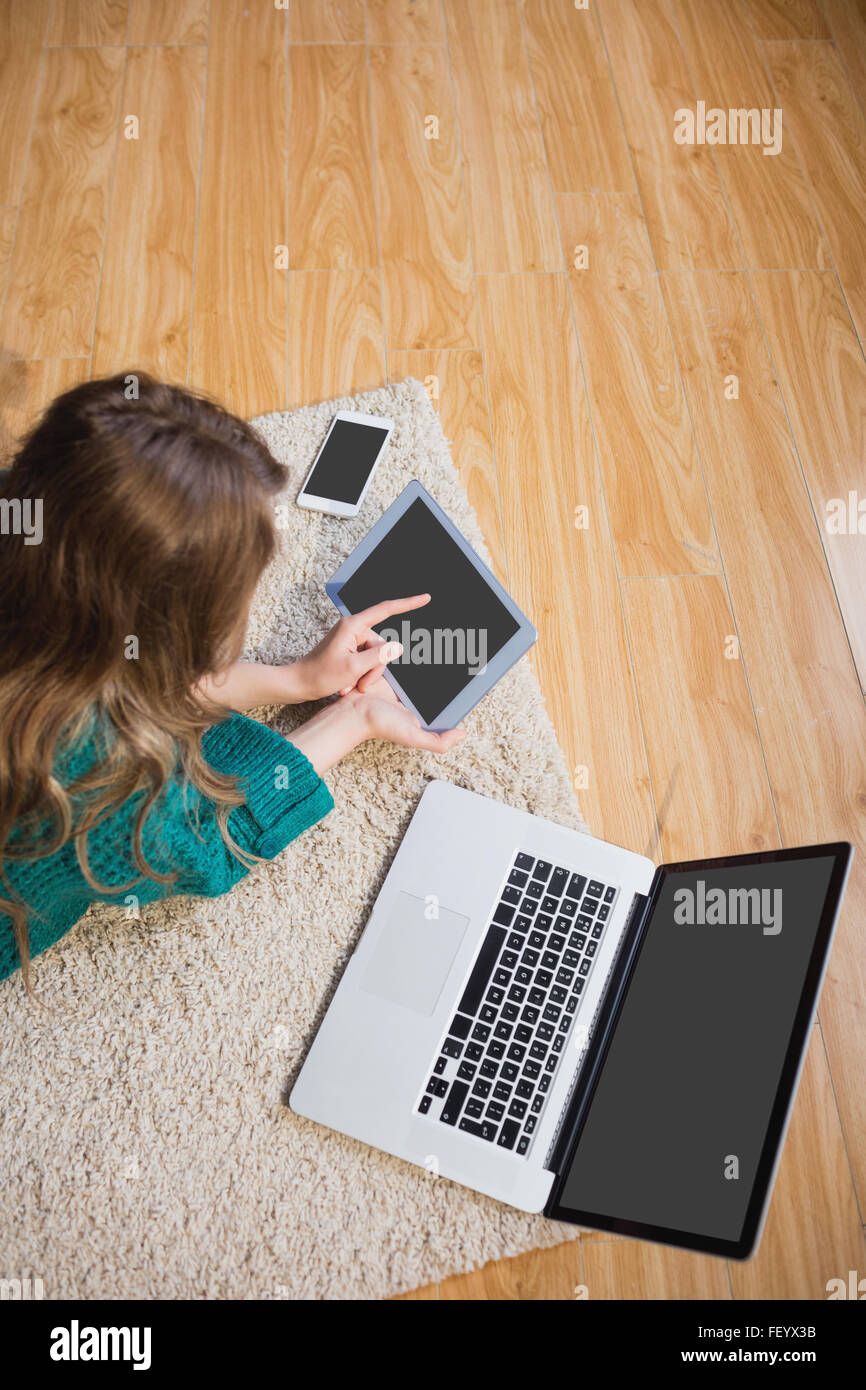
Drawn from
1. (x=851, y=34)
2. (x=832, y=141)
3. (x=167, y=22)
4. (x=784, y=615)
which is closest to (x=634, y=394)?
(x=784, y=615)

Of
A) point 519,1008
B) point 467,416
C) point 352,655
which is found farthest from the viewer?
point 467,416

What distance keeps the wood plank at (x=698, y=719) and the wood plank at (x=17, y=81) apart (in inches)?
50.7

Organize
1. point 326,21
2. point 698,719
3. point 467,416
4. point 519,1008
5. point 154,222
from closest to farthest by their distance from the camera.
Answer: point 519,1008 → point 698,719 → point 467,416 → point 154,222 → point 326,21

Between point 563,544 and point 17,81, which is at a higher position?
point 17,81

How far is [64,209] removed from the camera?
158cm

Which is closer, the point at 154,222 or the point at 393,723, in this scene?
the point at 393,723

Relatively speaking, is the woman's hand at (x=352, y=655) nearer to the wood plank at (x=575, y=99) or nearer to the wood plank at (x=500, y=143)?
the wood plank at (x=500, y=143)

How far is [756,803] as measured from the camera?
1257 millimetres

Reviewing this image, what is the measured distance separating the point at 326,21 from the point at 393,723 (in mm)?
1397

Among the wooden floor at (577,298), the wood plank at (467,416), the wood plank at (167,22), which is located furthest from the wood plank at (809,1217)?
the wood plank at (167,22)

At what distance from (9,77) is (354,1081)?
71.0 inches

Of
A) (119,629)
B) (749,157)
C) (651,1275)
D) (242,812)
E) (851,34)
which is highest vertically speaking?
(851,34)

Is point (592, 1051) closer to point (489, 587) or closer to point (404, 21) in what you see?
point (489, 587)

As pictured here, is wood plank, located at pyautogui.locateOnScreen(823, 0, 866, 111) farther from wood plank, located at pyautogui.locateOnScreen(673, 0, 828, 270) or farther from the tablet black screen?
the tablet black screen
